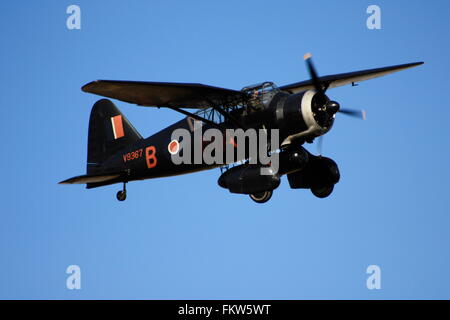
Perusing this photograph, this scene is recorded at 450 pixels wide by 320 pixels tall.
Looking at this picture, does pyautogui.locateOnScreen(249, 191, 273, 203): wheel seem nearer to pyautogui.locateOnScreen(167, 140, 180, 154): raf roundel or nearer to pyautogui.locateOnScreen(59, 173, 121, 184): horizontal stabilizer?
pyautogui.locateOnScreen(167, 140, 180, 154): raf roundel

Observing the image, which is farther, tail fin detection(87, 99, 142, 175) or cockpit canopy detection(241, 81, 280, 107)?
tail fin detection(87, 99, 142, 175)

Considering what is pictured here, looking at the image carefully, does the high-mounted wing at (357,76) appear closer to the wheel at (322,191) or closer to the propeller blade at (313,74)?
the propeller blade at (313,74)

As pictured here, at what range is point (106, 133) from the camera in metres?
20.3

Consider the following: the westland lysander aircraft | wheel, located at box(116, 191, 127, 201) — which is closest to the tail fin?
the westland lysander aircraft

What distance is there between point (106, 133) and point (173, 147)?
138 inches

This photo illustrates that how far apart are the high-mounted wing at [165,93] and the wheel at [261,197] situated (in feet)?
7.68

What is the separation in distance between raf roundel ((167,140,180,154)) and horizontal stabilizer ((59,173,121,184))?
1.98 meters

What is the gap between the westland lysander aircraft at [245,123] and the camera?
15.6 metres

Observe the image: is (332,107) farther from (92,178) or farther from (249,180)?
(92,178)

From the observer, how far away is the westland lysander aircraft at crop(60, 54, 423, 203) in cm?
1555

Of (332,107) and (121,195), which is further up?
(332,107)


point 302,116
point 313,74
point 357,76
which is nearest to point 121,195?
point 302,116

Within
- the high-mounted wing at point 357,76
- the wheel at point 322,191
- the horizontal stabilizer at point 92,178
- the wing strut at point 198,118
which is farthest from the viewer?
the high-mounted wing at point 357,76

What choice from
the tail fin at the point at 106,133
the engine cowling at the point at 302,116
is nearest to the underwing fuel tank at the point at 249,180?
the engine cowling at the point at 302,116
